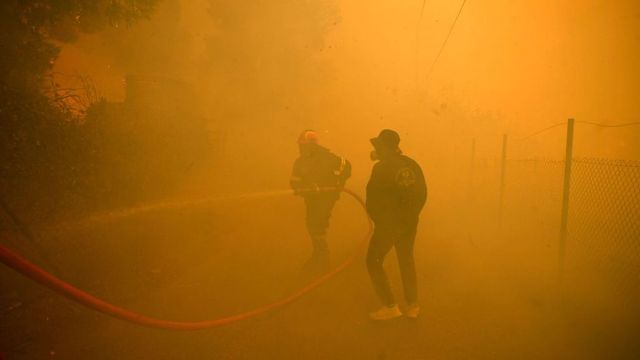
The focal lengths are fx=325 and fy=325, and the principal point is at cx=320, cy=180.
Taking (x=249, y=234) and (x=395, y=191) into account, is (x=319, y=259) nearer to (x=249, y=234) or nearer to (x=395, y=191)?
(x=395, y=191)

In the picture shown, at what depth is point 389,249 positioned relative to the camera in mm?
3602

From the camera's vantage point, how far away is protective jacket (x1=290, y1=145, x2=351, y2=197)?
4789 millimetres

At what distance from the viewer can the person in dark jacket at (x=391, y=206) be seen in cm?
344

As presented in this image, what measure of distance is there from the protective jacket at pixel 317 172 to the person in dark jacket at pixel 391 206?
123 centimetres

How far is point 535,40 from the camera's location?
36188mm

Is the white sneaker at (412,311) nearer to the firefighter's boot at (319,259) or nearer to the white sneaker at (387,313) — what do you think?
the white sneaker at (387,313)

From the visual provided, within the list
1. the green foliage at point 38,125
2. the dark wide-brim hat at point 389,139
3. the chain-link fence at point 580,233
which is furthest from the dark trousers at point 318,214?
the green foliage at point 38,125

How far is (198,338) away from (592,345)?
405 cm

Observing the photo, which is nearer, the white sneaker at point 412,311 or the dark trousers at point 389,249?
the dark trousers at point 389,249

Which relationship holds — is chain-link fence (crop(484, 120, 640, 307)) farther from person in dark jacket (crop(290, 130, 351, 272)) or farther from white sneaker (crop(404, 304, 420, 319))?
person in dark jacket (crop(290, 130, 351, 272))

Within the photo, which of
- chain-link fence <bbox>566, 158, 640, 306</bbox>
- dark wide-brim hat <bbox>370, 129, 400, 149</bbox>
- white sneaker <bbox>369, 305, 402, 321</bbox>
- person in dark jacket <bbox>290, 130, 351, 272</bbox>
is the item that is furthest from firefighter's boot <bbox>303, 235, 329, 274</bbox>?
chain-link fence <bbox>566, 158, 640, 306</bbox>

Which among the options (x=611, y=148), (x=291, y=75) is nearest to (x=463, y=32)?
(x=611, y=148)

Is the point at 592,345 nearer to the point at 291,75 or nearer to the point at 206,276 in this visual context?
the point at 206,276

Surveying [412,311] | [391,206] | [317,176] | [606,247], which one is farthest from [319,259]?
[606,247]
